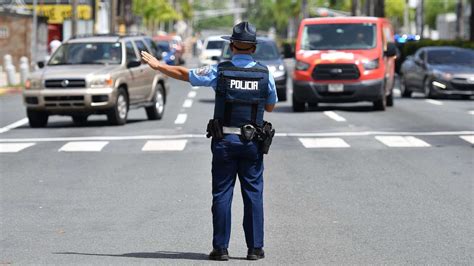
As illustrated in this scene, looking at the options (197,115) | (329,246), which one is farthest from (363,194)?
(197,115)

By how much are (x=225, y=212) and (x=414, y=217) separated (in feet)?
9.48

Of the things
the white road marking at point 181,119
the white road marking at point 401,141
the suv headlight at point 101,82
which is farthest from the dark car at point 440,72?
the white road marking at point 401,141

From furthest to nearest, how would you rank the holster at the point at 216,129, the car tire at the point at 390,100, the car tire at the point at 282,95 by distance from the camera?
the car tire at the point at 282,95 < the car tire at the point at 390,100 < the holster at the point at 216,129

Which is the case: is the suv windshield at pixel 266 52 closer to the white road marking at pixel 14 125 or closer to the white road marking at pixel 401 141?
the white road marking at pixel 14 125

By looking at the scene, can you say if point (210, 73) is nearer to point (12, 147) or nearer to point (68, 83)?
point (12, 147)

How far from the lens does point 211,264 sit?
343 inches

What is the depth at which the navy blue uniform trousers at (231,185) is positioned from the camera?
28.8ft

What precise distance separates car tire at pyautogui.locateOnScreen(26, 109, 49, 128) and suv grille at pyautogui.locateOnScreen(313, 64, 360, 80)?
6.43 m

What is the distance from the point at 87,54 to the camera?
24.2 m

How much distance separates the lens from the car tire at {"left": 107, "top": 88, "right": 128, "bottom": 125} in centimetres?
2327

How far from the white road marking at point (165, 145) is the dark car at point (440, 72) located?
46.3ft

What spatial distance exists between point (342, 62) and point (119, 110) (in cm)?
581

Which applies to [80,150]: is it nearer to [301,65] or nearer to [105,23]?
[301,65]

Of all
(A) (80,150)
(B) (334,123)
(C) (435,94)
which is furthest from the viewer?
(C) (435,94)
